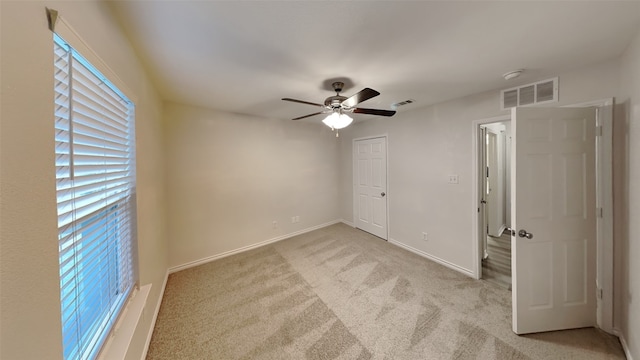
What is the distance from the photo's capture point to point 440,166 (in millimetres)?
2945

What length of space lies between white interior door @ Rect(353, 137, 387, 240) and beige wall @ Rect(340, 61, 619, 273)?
0.18 metres

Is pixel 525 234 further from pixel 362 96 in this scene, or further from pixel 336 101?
pixel 336 101

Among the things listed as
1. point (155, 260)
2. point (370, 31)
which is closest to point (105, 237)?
point (155, 260)

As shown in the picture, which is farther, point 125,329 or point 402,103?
point 402,103

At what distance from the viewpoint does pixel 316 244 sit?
3.66 meters

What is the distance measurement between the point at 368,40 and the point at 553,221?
2.17 meters

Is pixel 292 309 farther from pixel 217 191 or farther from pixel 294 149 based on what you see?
pixel 294 149

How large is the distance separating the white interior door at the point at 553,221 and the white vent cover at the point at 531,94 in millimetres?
411

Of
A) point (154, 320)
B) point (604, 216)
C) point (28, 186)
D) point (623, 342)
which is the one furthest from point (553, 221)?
point (154, 320)

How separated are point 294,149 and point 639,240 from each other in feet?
12.7

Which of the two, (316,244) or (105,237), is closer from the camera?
(105,237)

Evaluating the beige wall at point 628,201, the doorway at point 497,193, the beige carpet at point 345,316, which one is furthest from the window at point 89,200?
the doorway at point 497,193

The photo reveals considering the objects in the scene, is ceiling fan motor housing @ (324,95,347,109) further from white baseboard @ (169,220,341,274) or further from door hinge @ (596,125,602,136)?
white baseboard @ (169,220,341,274)

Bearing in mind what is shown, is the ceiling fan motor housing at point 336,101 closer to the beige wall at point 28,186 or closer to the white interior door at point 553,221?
the white interior door at point 553,221
